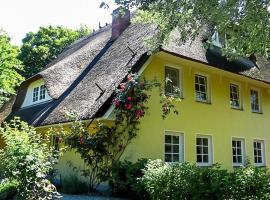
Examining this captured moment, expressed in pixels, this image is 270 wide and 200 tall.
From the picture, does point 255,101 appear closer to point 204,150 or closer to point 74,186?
point 204,150

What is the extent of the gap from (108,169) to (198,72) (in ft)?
21.6

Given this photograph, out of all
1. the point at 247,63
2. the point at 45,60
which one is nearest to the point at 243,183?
the point at 247,63

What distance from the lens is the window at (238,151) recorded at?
53.4ft

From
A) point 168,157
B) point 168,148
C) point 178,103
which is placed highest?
point 178,103

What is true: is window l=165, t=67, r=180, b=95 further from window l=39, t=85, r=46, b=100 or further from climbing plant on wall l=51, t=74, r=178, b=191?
window l=39, t=85, r=46, b=100

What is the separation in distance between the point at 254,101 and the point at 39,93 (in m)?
11.0

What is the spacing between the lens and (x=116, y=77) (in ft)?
41.3

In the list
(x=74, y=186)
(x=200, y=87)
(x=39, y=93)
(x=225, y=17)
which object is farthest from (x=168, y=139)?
(x=39, y=93)

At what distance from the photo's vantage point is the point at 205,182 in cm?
774

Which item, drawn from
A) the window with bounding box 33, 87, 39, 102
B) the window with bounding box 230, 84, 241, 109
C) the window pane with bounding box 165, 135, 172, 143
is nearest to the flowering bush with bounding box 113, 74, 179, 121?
the window pane with bounding box 165, 135, 172, 143

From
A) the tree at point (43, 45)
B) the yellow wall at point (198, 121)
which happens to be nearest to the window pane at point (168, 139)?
the yellow wall at point (198, 121)

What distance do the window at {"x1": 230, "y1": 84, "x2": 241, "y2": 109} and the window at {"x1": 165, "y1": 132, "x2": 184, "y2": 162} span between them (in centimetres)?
434

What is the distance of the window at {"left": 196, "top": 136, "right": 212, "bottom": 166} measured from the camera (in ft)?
48.0

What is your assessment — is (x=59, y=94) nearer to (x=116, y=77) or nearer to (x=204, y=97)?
(x=116, y=77)
